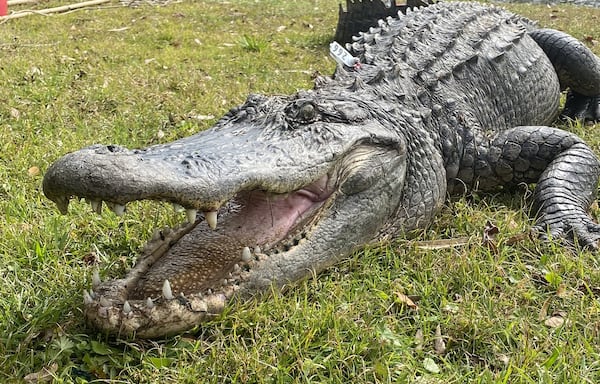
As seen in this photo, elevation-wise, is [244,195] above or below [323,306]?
above

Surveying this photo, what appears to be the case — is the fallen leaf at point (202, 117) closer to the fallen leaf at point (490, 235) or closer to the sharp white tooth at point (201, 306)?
the fallen leaf at point (490, 235)

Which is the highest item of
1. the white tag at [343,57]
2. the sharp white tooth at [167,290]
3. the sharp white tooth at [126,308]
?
the white tag at [343,57]

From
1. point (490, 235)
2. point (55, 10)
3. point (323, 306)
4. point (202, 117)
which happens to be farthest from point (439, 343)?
point (55, 10)

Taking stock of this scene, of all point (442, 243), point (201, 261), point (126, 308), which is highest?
point (126, 308)

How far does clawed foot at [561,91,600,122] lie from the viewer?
5.05m

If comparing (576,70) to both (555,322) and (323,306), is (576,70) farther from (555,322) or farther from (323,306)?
(323,306)

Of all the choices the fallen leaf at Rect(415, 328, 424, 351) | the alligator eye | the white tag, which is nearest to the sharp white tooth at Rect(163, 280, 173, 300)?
the fallen leaf at Rect(415, 328, 424, 351)

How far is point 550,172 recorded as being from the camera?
3.38 m

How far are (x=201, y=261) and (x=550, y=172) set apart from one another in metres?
2.08

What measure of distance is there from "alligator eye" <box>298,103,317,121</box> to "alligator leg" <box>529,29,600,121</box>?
3.23 m

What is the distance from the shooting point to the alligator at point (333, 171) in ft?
6.79

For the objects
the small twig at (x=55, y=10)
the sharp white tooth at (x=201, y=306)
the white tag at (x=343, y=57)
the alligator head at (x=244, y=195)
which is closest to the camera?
the alligator head at (x=244, y=195)

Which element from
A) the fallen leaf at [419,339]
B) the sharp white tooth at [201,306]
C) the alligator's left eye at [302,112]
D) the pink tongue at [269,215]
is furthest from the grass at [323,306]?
the alligator's left eye at [302,112]

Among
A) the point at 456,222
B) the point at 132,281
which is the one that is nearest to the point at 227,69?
the point at 456,222
